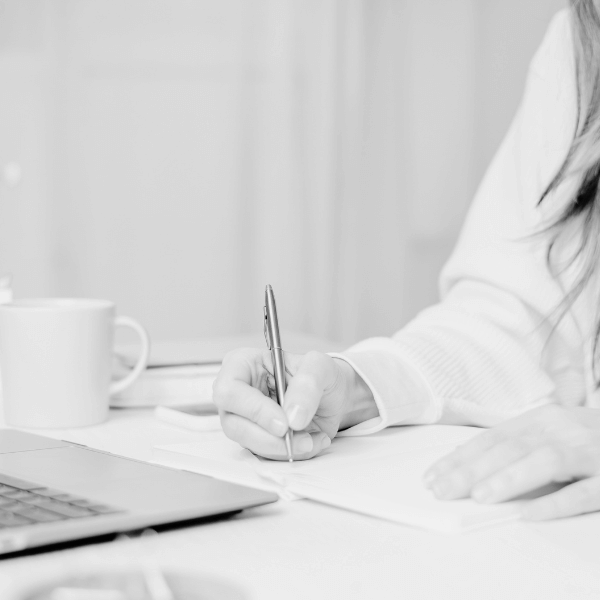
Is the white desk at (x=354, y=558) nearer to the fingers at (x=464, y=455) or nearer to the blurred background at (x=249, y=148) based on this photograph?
the fingers at (x=464, y=455)

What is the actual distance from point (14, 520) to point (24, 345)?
15.6 inches

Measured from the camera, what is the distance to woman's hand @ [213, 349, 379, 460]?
0.65 metres

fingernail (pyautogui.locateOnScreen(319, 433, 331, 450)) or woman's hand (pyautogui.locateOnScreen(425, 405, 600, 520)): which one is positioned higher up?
woman's hand (pyautogui.locateOnScreen(425, 405, 600, 520))

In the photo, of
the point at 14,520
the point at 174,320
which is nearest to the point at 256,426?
the point at 14,520

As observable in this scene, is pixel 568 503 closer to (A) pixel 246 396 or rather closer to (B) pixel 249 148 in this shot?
(A) pixel 246 396

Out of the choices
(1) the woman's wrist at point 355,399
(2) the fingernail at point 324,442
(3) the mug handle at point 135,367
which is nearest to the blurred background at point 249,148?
(3) the mug handle at point 135,367

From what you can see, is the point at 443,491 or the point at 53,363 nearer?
the point at 443,491

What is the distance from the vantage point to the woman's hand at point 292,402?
25.7 inches

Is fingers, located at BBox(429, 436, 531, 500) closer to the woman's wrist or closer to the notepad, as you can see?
the notepad

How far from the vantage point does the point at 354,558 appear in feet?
1.48

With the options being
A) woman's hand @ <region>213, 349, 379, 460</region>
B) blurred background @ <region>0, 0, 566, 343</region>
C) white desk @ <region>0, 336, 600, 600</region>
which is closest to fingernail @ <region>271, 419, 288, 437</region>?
woman's hand @ <region>213, 349, 379, 460</region>

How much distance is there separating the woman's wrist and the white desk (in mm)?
238

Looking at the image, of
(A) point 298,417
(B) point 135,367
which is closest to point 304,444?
(A) point 298,417

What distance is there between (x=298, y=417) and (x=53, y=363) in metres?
0.30
